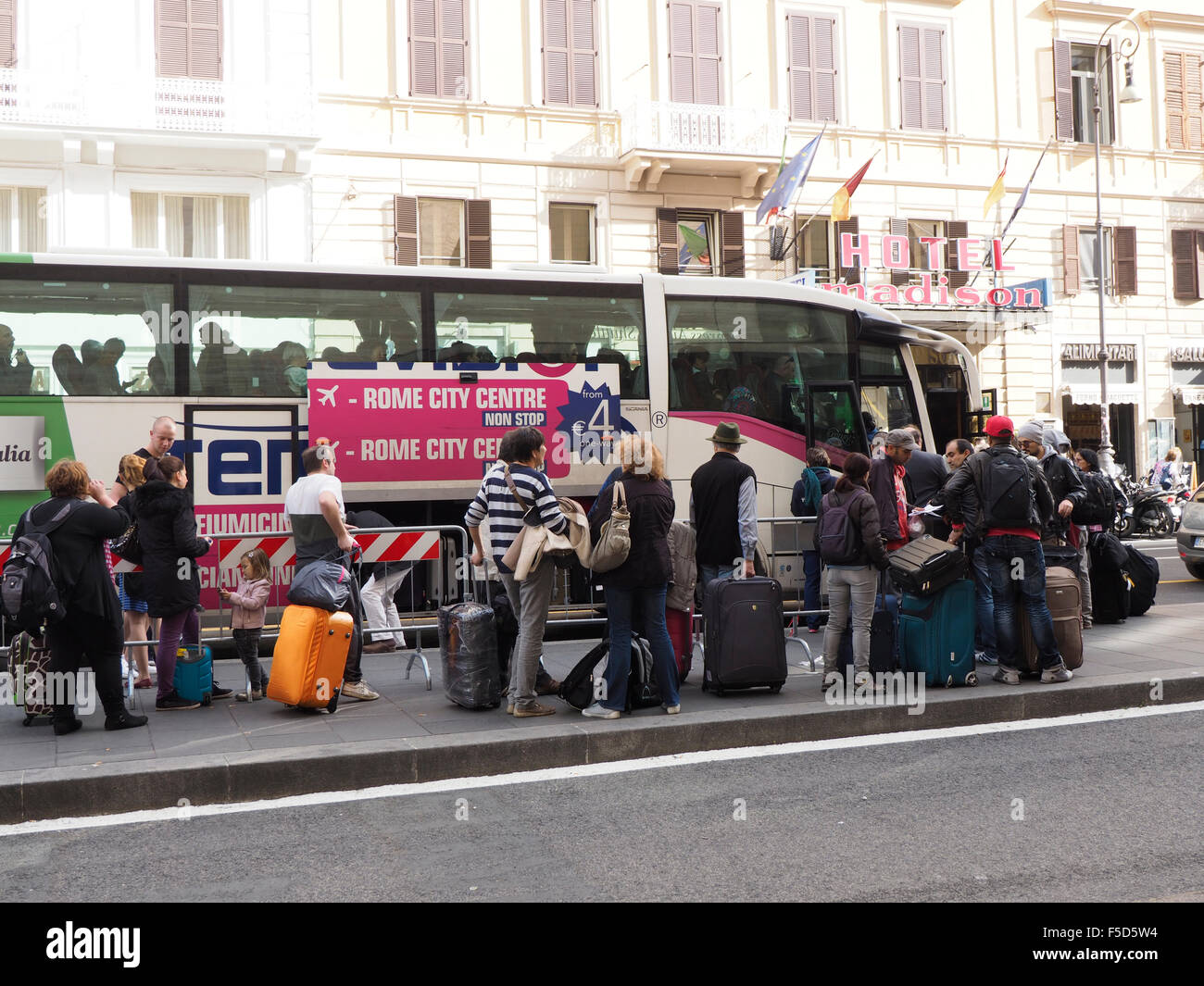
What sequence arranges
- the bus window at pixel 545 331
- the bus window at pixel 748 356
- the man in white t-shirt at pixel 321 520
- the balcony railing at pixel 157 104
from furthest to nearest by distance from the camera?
the balcony railing at pixel 157 104 < the bus window at pixel 748 356 < the bus window at pixel 545 331 < the man in white t-shirt at pixel 321 520

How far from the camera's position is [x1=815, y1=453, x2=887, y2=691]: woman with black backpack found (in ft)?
23.4

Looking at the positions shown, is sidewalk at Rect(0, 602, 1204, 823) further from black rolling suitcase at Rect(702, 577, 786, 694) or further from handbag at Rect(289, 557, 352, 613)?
handbag at Rect(289, 557, 352, 613)

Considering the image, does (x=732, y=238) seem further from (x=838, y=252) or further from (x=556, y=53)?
(x=556, y=53)

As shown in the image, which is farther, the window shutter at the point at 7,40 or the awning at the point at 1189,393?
the awning at the point at 1189,393

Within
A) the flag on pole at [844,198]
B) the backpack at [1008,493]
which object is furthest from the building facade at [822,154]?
the backpack at [1008,493]

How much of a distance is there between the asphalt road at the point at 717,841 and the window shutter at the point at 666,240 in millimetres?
17923

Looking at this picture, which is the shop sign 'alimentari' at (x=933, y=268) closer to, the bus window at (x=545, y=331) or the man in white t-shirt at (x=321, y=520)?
the bus window at (x=545, y=331)

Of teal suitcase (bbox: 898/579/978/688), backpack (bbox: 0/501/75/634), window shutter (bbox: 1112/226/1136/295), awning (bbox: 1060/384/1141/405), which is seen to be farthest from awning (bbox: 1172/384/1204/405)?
backpack (bbox: 0/501/75/634)

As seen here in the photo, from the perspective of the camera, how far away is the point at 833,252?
80.2 feet

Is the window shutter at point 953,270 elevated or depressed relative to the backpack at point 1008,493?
elevated

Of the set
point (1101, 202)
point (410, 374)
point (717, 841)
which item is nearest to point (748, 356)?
point (410, 374)

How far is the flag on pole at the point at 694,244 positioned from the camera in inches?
918
